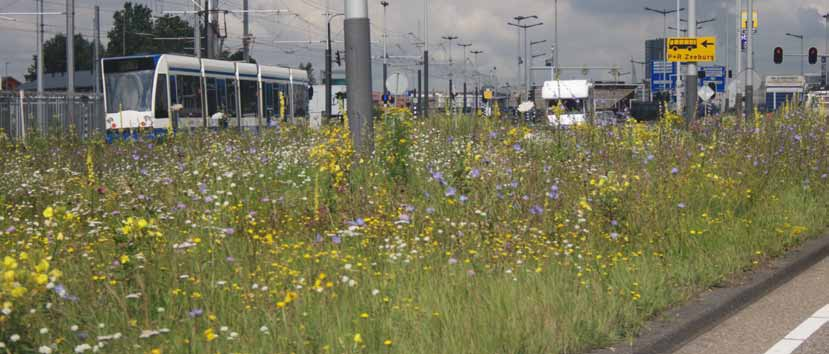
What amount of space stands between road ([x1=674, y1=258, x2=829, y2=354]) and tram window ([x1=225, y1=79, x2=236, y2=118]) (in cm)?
2674

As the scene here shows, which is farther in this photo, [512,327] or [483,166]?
[483,166]

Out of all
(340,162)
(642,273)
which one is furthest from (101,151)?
(642,273)

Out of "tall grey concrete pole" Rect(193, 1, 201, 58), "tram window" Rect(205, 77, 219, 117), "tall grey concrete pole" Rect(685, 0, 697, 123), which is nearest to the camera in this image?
"tall grey concrete pole" Rect(685, 0, 697, 123)

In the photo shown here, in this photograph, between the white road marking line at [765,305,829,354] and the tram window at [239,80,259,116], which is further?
the tram window at [239,80,259,116]

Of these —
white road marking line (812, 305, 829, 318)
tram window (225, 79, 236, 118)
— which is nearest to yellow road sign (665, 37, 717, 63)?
tram window (225, 79, 236, 118)

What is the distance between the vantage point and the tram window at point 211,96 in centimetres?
3212

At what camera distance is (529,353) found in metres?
5.65

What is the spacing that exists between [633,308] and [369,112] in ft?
18.6

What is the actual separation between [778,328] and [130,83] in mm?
25048

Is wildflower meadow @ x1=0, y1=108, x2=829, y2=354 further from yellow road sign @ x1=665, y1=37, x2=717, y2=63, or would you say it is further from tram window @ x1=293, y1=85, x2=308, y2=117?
tram window @ x1=293, y1=85, x2=308, y2=117

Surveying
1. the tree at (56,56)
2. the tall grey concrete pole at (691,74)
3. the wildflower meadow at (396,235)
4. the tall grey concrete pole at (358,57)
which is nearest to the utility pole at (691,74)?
the tall grey concrete pole at (691,74)

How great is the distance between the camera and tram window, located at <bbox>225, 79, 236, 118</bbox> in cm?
3381

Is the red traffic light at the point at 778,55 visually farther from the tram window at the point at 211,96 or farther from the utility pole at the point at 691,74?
the tram window at the point at 211,96

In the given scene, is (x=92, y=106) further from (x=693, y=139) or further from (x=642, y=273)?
(x=642, y=273)
